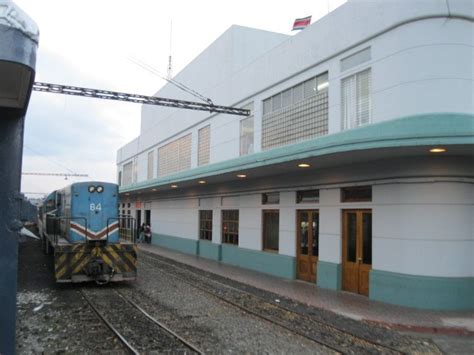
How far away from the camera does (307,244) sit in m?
14.0

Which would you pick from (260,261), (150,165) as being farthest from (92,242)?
(150,165)

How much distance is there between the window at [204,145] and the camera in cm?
2259

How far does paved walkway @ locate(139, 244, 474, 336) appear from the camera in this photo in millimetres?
8688

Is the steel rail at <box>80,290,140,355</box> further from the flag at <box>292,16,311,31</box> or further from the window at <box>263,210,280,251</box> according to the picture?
the flag at <box>292,16,311,31</box>

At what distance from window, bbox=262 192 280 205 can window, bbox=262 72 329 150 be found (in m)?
1.86

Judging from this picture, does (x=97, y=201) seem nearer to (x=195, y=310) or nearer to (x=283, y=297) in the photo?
(x=195, y=310)

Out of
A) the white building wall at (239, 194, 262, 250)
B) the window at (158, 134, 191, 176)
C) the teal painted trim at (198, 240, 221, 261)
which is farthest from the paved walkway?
the window at (158, 134, 191, 176)

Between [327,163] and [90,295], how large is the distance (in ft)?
24.2

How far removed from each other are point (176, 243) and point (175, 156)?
18.9ft

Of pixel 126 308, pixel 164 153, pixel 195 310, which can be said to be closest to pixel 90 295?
pixel 126 308

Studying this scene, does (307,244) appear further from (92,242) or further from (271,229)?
(92,242)

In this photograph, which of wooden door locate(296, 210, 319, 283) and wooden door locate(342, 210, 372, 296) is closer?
wooden door locate(342, 210, 372, 296)

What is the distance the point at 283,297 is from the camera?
37.7ft

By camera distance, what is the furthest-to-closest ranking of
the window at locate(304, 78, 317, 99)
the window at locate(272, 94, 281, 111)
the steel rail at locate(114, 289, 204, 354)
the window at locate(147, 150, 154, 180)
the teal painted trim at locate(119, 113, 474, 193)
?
the window at locate(147, 150, 154, 180)
the window at locate(272, 94, 281, 111)
the window at locate(304, 78, 317, 99)
the teal painted trim at locate(119, 113, 474, 193)
the steel rail at locate(114, 289, 204, 354)
